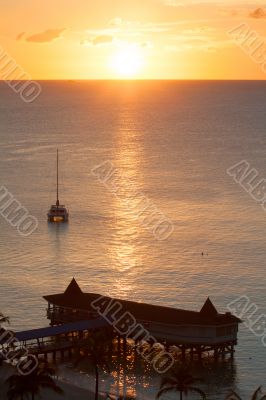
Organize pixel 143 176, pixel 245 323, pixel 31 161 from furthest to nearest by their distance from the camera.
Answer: pixel 31 161, pixel 143 176, pixel 245 323

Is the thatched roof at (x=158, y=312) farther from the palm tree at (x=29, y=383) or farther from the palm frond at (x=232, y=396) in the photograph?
the palm tree at (x=29, y=383)

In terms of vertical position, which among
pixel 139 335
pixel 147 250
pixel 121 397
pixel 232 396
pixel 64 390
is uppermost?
pixel 147 250

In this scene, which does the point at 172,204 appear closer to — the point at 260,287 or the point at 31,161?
the point at 260,287

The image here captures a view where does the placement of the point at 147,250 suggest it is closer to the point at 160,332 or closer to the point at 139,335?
the point at 139,335

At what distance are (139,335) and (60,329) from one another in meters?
4.97

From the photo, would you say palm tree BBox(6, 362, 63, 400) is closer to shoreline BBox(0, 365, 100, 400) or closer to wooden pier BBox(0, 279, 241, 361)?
shoreline BBox(0, 365, 100, 400)

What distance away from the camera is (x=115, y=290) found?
7756 cm

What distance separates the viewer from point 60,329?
61.2 metres

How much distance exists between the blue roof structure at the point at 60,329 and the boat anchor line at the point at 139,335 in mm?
678

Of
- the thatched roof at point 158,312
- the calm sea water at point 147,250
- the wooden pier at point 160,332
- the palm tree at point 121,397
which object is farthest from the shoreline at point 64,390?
the thatched roof at point 158,312

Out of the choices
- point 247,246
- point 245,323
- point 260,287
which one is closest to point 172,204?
point 247,246

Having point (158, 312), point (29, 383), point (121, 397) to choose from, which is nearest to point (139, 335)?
point (158, 312)

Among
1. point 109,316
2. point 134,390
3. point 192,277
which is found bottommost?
point 134,390

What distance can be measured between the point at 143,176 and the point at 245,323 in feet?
271
